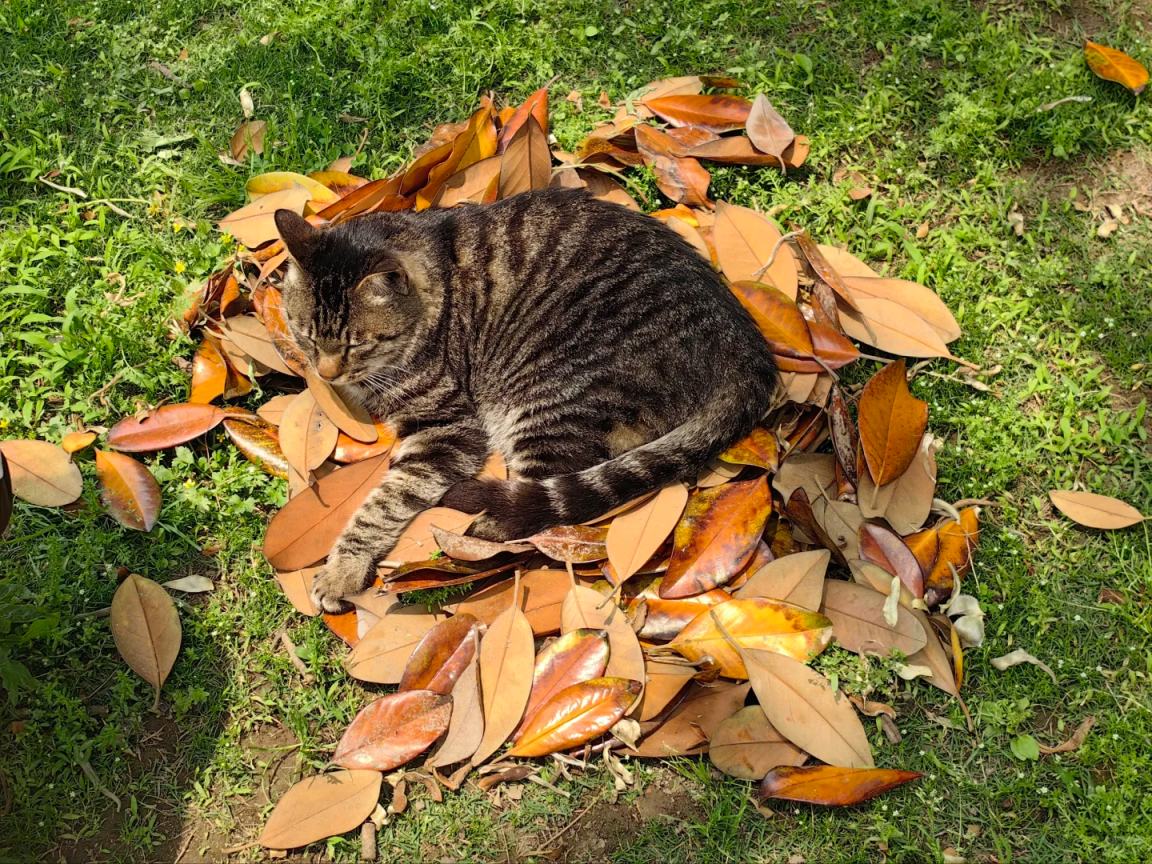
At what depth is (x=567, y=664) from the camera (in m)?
2.80

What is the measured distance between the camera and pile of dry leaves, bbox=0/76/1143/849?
2.69 meters

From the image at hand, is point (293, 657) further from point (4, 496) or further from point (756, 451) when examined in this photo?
point (756, 451)

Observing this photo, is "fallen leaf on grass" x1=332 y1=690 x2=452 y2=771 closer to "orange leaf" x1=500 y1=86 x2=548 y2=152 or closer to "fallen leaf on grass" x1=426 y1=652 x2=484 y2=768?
"fallen leaf on grass" x1=426 y1=652 x2=484 y2=768

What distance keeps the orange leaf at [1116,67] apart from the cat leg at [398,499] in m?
3.11

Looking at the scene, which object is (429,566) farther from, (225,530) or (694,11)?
(694,11)

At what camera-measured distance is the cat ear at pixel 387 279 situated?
3.13 m

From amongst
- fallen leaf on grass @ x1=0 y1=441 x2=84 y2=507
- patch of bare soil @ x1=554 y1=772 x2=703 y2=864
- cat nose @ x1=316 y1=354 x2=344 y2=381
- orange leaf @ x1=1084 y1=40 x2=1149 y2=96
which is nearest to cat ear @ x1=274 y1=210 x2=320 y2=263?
cat nose @ x1=316 y1=354 x2=344 y2=381

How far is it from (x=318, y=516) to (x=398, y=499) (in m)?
0.28

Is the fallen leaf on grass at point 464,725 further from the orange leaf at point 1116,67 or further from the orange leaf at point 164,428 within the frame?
the orange leaf at point 1116,67

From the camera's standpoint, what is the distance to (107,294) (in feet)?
11.8

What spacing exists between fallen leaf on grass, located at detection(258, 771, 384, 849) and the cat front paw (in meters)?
0.55

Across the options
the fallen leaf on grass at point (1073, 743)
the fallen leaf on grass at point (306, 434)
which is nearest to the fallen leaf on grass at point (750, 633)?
the fallen leaf on grass at point (1073, 743)

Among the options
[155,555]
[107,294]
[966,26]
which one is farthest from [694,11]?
[155,555]

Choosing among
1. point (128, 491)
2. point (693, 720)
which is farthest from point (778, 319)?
point (128, 491)
